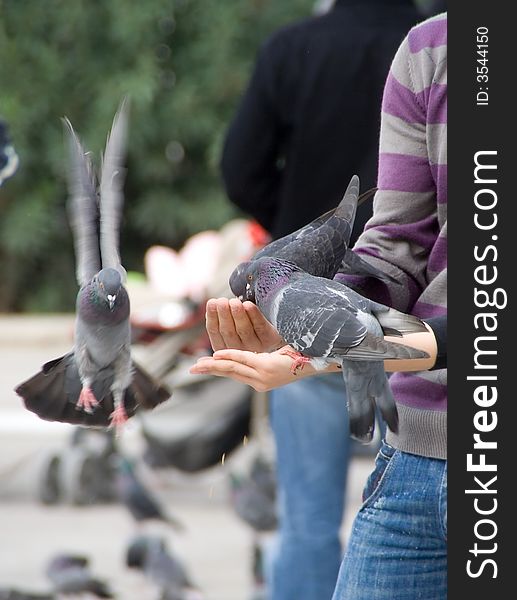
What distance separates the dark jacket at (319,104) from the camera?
7.45 feet

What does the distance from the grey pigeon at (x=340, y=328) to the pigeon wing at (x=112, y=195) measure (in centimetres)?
18

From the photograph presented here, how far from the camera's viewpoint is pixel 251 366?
1.37 metres

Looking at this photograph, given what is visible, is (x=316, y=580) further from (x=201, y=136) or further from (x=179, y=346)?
(x=201, y=136)

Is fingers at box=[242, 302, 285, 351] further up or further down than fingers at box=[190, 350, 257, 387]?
further up

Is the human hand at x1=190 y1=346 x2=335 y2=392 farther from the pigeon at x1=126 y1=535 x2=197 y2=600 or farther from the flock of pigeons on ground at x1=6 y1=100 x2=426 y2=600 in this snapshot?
the pigeon at x1=126 y1=535 x2=197 y2=600

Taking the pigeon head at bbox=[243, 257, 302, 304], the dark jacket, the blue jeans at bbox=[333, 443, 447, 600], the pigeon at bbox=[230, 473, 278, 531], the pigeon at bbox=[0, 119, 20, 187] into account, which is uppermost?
the dark jacket

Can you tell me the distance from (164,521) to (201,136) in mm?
2289

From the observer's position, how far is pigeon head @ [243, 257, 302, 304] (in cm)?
135

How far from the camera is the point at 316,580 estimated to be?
9.00 feet

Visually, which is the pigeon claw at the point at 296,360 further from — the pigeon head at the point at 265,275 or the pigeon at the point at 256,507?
the pigeon at the point at 256,507

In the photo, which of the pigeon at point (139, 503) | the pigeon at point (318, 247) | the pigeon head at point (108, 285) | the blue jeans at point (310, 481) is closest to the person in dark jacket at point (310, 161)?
the blue jeans at point (310, 481)

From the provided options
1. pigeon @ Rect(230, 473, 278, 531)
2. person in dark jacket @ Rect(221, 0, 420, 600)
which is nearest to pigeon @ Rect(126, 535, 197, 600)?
pigeon @ Rect(230, 473, 278, 531)

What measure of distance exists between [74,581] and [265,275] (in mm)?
2328

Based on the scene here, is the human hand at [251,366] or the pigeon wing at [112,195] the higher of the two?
the pigeon wing at [112,195]
